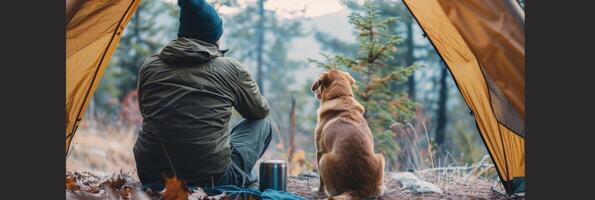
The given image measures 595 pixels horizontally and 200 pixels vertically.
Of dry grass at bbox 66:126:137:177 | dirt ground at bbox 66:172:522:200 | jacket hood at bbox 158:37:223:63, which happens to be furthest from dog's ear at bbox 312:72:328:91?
dry grass at bbox 66:126:137:177

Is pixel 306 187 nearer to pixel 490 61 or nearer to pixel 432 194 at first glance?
pixel 432 194

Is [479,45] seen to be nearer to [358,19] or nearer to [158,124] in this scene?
[158,124]

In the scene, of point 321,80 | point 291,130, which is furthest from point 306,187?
point 291,130

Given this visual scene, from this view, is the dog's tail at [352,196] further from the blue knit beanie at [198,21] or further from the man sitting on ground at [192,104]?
the blue knit beanie at [198,21]

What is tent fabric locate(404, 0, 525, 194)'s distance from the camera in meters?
4.03

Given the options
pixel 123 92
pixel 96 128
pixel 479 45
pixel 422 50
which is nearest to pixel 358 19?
pixel 479 45

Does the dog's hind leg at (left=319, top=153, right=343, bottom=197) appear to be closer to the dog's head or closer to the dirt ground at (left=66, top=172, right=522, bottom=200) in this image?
the dirt ground at (left=66, top=172, right=522, bottom=200)

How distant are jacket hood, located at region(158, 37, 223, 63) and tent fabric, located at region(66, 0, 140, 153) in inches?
24.6

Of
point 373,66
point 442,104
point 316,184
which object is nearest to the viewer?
point 316,184

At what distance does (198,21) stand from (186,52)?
0.38 metres

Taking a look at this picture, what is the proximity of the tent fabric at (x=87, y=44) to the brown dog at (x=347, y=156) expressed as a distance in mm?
1978

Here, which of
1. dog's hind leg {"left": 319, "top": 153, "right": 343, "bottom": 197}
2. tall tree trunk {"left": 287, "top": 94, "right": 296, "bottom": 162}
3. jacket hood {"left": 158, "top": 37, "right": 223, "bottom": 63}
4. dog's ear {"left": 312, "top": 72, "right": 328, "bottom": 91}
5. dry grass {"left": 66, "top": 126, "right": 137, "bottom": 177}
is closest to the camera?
jacket hood {"left": 158, "top": 37, "right": 223, "bottom": 63}

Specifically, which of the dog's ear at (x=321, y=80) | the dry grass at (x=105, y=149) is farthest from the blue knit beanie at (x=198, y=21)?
the dry grass at (x=105, y=149)

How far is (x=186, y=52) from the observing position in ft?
13.9
